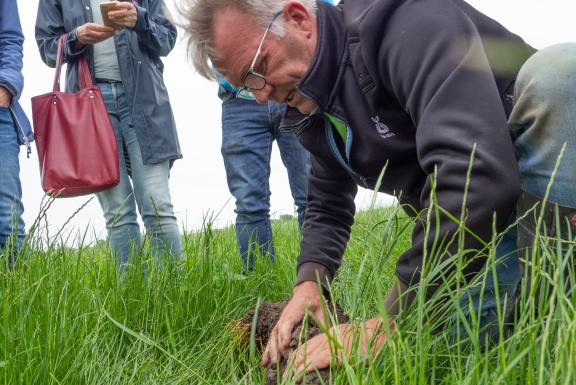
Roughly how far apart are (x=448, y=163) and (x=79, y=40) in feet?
7.78

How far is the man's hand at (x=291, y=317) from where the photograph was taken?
1818 mm

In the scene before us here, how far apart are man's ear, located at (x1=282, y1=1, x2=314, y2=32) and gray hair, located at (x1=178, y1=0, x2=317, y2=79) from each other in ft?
0.06

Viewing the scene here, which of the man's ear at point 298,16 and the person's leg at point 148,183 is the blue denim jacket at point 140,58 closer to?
the person's leg at point 148,183

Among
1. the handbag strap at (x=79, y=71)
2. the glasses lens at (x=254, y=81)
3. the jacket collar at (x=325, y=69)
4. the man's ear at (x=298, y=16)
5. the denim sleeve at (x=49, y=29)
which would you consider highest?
the man's ear at (x=298, y=16)

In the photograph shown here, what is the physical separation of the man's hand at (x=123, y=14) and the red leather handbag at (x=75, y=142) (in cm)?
35

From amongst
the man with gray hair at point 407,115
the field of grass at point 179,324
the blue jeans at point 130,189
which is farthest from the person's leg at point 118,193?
the man with gray hair at point 407,115

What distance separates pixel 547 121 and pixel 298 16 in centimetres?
82

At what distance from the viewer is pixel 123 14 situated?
3.07 metres

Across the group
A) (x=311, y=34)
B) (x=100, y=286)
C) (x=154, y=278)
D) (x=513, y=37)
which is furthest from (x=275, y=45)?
(x=100, y=286)

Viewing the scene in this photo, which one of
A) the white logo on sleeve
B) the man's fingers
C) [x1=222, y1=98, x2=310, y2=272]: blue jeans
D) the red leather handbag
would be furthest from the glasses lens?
the red leather handbag

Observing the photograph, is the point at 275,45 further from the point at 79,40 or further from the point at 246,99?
the point at 79,40

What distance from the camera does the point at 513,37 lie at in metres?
1.87

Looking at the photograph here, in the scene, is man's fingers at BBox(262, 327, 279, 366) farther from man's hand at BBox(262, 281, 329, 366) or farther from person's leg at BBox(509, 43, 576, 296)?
person's leg at BBox(509, 43, 576, 296)

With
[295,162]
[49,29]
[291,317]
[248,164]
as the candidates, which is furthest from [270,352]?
[49,29]
